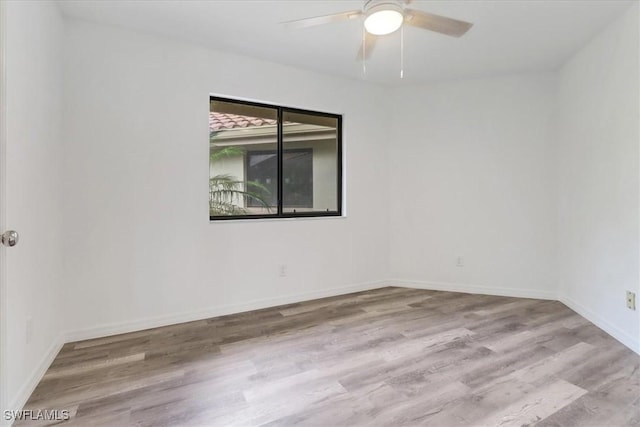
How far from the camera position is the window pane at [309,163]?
3.59 meters

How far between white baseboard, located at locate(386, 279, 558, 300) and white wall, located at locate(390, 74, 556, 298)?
0.4 inches

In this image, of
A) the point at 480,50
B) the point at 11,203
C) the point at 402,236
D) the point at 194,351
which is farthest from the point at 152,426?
the point at 480,50

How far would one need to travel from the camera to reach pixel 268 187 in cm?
348

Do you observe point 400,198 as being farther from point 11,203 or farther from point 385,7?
point 11,203

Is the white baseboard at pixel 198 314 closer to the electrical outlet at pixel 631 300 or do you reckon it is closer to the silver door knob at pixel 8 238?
the silver door knob at pixel 8 238

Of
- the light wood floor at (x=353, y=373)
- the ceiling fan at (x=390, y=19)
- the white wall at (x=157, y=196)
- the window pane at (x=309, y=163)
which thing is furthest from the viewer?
the window pane at (x=309, y=163)

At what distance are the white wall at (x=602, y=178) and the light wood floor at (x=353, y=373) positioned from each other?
32 centimetres

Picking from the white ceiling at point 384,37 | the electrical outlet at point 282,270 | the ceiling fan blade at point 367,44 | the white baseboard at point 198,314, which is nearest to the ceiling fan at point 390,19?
the ceiling fan blade at point 367,44

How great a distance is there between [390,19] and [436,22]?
0.28m

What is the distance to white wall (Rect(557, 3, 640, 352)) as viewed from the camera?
7.91ft

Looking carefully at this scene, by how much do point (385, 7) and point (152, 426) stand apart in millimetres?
2453

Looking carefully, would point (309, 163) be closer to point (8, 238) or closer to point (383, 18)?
point (383, 18)

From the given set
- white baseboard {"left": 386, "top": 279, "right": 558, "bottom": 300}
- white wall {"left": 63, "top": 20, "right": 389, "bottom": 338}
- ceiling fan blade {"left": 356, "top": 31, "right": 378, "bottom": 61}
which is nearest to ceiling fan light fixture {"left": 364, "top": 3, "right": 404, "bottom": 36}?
ceiling fan blade {"left": 356, "top": 31, "right": 378, "bottom": 61}

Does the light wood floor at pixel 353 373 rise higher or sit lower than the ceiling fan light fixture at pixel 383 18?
lower
